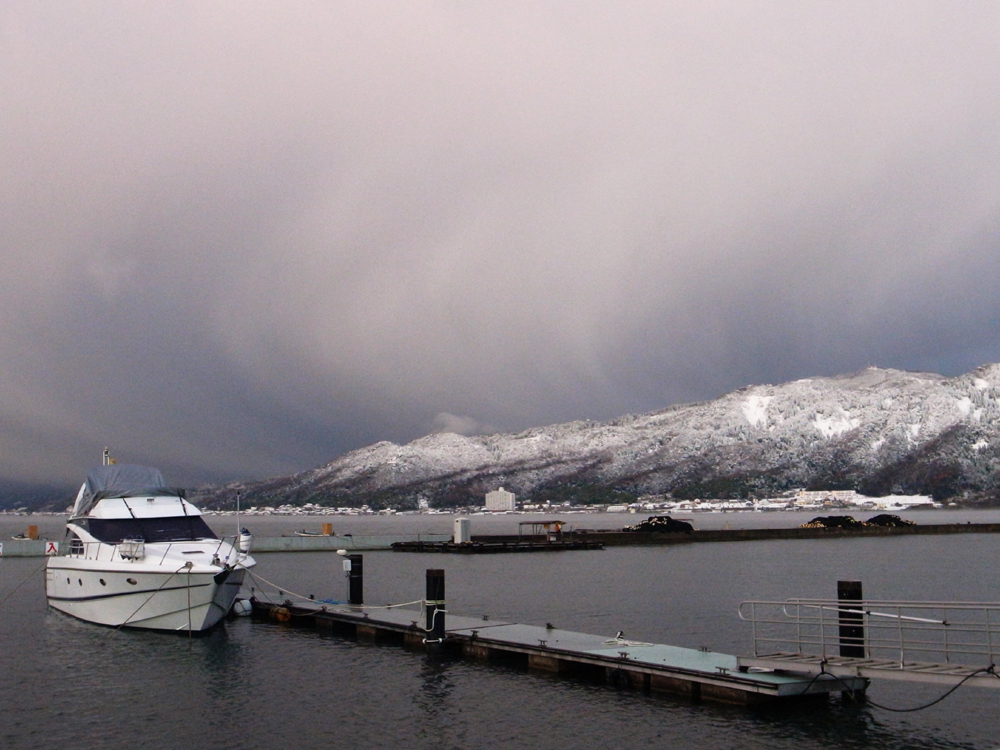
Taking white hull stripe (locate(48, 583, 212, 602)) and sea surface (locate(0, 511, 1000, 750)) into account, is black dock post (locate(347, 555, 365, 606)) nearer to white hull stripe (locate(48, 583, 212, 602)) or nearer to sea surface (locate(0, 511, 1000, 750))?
sea surface (locate(0, 511, 1000, 750))

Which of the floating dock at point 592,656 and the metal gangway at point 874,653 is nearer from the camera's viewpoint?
the metal gangway at point 874,653

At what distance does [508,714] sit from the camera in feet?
76.1

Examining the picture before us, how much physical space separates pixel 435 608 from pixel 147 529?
14.3 metres

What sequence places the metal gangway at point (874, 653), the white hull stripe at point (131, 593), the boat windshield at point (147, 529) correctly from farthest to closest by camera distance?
the boat windshield at point (147, 529), the white hull stripe at point (131, 593), the metal gangway at point (874, 653)

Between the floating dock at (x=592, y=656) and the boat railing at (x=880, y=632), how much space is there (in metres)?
1.08

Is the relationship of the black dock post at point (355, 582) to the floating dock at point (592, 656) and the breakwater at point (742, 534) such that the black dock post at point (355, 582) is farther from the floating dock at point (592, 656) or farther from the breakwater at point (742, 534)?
the breakwater at point (742, 534)

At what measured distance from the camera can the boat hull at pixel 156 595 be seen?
111 ft

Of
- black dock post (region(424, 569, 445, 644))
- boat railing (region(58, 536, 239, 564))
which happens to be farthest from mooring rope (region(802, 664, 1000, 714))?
boat railing (region(58, 536, 239, 564))

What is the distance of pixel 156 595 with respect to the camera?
3416cm

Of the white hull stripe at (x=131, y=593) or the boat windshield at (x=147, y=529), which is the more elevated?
the boat windshield at (x=147, y=529)

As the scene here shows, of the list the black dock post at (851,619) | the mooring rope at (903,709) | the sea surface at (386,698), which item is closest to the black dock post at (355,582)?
the sea surface at (386,698)

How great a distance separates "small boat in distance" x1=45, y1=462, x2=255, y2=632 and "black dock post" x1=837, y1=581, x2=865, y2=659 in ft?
70.9

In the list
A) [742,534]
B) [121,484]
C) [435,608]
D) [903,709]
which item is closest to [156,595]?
[121,484]

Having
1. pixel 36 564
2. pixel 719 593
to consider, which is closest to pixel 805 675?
pixel 719 593
